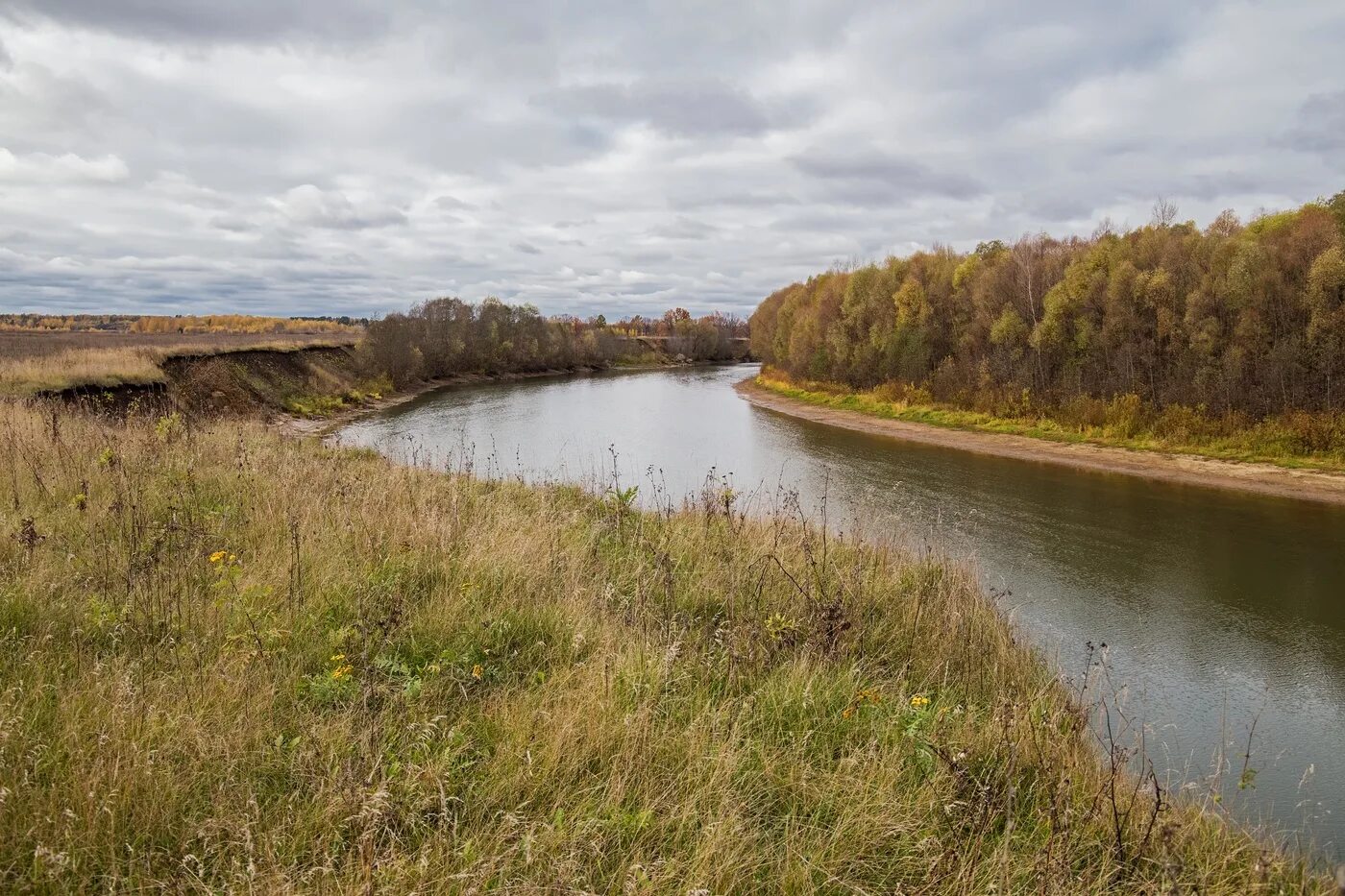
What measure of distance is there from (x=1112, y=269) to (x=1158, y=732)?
24.3 meters

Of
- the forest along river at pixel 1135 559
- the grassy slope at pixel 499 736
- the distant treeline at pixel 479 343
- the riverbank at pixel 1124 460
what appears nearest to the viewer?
the grassy slope at pixel 499 736

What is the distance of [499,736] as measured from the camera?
3.21 metres

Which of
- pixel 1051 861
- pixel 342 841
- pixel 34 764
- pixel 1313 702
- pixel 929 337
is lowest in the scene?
pixel 1313 702

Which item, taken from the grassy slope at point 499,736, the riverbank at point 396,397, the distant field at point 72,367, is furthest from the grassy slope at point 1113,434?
the distant field at point 72,367

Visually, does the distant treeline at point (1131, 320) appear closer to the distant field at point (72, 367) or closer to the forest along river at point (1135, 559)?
the forest along river at point (1135, 559)

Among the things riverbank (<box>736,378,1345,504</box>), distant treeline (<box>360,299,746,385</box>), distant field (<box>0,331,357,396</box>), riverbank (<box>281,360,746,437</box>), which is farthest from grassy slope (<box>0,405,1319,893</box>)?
distant treeline (<box>360,299,746,385</box>)

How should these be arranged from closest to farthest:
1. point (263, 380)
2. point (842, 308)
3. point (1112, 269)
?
point (1112, 269) → point (263, 380) → point (842, 308)

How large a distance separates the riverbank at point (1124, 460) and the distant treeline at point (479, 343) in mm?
30781

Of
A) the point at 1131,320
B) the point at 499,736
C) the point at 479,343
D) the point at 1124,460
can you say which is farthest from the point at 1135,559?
the point at 479,343

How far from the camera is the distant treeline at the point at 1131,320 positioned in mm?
20734

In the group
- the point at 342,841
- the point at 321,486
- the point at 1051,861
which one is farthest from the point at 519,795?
the point at 321,486

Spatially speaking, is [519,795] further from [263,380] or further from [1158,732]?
[263,380]

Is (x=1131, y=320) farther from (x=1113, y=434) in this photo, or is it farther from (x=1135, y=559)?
(x=1135, y=559)

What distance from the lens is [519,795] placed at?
285cm
